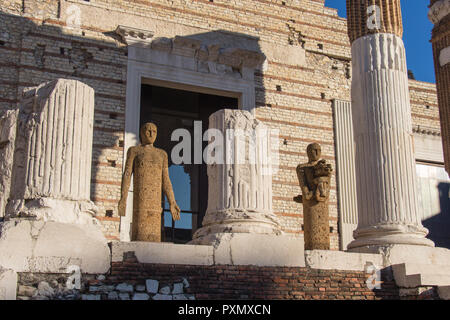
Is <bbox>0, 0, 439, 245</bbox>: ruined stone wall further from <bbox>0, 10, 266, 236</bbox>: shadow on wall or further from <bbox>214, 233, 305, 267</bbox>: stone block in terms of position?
<bbox>214, 233, 305, 267</bbox>: stone block

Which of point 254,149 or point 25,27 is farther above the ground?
point 25,27

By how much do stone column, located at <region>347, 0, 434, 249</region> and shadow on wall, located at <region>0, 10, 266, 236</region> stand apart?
4.55m

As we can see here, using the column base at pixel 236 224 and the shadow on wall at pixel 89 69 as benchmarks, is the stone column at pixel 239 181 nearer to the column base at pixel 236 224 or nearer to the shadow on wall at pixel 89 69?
the column base at pixel 236 224

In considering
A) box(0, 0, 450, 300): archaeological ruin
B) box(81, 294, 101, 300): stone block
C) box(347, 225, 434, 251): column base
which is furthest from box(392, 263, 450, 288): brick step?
box(81, 294, 101, 300): stone block

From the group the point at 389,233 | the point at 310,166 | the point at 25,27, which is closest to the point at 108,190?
the point at 25,27

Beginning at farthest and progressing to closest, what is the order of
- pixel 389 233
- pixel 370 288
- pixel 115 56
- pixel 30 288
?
pixel 115 56, pixel 389 233, pixel 370 288, pixel 30 288

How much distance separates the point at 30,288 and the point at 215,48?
8608 millimetres

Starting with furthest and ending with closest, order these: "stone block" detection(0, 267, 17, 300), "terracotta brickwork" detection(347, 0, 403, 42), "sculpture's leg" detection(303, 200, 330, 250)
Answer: "terracotta brickwork" detection(347, 0, 403, 42) < "sculpture's leg" detection(303, 200, 330, 250) < "stone block" detection(0, 267, 17, 300)

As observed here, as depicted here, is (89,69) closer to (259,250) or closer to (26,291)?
(259,250)

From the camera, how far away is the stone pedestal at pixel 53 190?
265 inches

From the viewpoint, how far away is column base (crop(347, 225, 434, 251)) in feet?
30.1

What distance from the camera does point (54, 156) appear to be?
288 inches

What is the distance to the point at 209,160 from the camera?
8.86 meters
